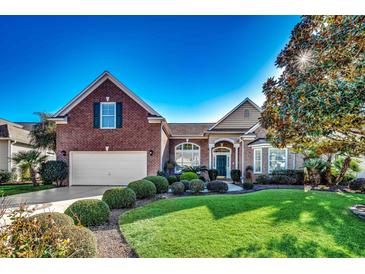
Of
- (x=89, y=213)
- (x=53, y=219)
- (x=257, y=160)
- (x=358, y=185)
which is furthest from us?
(x=257, y=160)

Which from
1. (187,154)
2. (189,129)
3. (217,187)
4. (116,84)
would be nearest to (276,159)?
(217,187)

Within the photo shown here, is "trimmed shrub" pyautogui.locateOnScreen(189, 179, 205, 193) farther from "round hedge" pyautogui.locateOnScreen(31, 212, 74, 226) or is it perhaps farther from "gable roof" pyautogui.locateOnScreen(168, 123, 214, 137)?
"gable roof" pyautogui.locateOnScreen(168, 123, 214, 137)

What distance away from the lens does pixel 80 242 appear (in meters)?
3.34

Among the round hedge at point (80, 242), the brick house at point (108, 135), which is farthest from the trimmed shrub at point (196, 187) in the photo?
the round hedge at point (80, 242)

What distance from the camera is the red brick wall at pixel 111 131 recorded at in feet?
40.5

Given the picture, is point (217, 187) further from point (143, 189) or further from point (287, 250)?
point (287, 250)

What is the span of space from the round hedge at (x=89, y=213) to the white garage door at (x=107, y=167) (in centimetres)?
686

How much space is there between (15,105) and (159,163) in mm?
7255

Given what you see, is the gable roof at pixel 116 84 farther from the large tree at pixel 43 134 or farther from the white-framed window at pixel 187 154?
the white-framed window at pixel 187 154

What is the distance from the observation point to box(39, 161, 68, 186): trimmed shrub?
39.4ft

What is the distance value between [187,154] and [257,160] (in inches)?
244

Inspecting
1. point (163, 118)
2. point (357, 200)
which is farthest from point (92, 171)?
point (357, 200)

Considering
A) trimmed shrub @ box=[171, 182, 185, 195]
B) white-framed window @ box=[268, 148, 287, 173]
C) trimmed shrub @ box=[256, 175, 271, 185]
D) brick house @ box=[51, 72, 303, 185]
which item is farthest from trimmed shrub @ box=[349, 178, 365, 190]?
trimmed shrub @ box=[171, 182, 185, 195]

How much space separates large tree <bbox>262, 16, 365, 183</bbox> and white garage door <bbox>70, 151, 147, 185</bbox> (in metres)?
8.36
